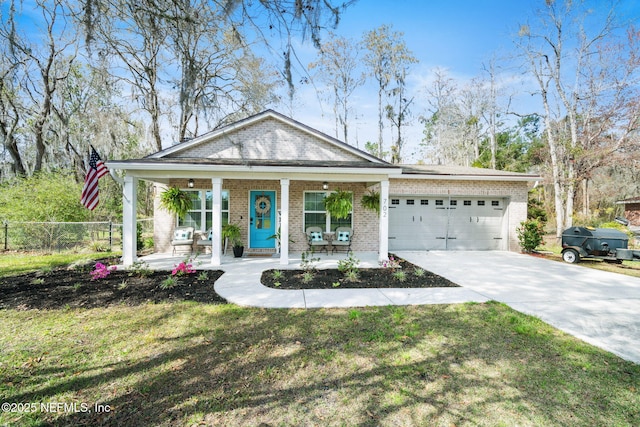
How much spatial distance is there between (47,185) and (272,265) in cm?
997

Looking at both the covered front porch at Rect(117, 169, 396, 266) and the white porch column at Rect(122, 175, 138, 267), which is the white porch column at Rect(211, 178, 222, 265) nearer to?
the covered front porch at Rect(117, 169, 396, 266)

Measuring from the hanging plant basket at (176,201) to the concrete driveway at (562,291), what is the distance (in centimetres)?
752

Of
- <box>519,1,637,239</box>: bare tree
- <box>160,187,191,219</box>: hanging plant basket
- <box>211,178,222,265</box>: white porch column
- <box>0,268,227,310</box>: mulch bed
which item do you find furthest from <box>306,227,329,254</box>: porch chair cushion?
<box>519,1,637,239</box>: bare tree

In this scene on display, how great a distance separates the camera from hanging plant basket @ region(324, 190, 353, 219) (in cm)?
992

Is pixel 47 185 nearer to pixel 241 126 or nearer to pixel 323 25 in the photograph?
pixel 241 126

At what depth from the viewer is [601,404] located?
8.64 feet

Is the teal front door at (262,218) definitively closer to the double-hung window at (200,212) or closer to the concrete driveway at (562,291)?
the double-hung window at (200,212)

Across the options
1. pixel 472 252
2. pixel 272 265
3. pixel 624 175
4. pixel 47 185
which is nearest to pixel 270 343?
pixel 272 265

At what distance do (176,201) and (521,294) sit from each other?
31.4 ft

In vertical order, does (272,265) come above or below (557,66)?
below

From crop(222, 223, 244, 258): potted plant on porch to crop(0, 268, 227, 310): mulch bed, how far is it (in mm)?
2458

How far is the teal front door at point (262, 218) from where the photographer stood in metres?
10.6

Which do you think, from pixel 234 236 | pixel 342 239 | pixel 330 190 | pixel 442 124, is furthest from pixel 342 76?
pixel 234 236

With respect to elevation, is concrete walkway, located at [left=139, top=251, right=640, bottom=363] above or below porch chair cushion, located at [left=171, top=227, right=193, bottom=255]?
below
